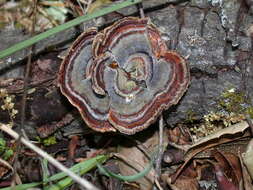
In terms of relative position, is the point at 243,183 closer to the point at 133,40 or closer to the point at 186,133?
the point at 186,133

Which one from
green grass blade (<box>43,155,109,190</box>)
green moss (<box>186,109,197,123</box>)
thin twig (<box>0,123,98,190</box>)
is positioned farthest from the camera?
green moss (<box>186,109,197,123</box>)

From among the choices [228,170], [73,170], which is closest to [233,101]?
[228,170]

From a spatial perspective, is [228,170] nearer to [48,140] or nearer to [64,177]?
[64,177]

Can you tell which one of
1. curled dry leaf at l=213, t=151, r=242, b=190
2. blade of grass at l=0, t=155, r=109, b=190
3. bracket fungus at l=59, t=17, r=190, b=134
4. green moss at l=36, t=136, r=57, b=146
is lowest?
curled dry leaf at l=213, t=151, r=242, b=190

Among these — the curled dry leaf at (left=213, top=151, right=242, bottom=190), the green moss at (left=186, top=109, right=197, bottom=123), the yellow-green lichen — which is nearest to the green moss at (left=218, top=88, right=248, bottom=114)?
the yellow-green lichen

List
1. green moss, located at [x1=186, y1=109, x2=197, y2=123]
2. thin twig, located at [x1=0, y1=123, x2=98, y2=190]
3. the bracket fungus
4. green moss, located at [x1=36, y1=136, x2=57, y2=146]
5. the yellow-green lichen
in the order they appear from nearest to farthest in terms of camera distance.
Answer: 1. thin twig, located at [x1=0, y1=123, x2=98, y2=190]
2. the bracket fungus
3. the yellow-green lichen
4. green moss, located at [x1=186, y1=109, x2=197, y2=123]
5. green moss, located at [x1=36, y1=136, x2=57, y2=146]

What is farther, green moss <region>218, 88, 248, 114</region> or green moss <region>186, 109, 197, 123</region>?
green moss <region>186, 109, 197, 123</region>

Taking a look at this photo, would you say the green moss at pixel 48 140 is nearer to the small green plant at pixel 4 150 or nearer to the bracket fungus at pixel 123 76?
the small green plant at pixel 4 150

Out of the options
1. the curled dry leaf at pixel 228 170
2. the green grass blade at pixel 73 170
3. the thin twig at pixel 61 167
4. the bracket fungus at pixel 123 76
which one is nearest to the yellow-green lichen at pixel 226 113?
the curled dry leaf at pixel 228 170

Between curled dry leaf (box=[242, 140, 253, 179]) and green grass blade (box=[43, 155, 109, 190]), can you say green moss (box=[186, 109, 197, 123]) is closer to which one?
curled dry leaf (box=[242, 140, 253, 179])
